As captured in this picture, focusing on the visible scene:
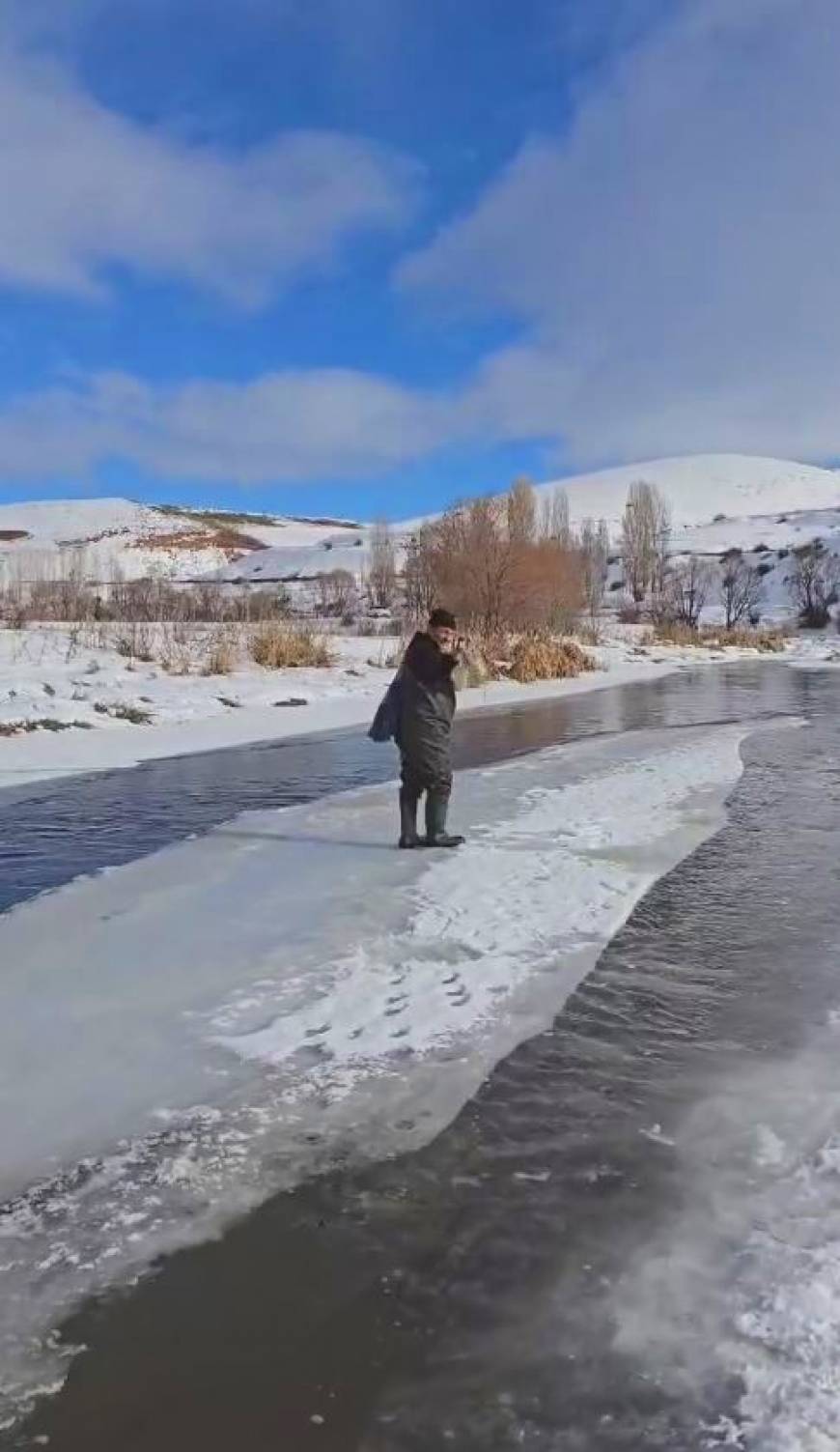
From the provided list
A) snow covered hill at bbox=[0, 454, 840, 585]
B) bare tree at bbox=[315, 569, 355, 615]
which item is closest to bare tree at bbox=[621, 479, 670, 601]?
snow covered hill at bbox=[0, 454, 840, 585]

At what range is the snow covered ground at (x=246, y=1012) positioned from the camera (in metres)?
2.90

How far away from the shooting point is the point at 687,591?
72.0m

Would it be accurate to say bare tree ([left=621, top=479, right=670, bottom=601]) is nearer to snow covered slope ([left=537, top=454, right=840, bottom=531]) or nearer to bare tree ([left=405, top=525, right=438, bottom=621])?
snow covered slope ([left=537, top=454, right=840, bottom=531])

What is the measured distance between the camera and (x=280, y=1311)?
2.47m

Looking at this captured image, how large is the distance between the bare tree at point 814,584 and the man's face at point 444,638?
5922cm

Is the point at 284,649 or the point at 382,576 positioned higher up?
the point at 382,576

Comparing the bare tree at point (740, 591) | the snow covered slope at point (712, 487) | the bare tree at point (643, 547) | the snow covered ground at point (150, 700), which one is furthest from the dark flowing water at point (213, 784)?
the snow covered slope at point (712, 487)

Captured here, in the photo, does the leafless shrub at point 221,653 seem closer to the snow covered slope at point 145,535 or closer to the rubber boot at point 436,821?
the rubber boot at point 436,821

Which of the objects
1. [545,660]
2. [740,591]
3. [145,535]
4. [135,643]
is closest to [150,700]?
[135,643]

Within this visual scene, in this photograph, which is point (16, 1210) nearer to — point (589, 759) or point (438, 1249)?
point (438, 1249)

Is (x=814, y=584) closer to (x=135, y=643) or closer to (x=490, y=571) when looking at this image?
(x=490, y=571)

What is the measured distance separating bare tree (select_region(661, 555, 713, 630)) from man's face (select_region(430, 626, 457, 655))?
2228 inches

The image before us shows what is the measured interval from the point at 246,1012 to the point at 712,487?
140 meters

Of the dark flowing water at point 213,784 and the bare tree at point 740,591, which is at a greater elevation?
the bare tree at point 740,591
